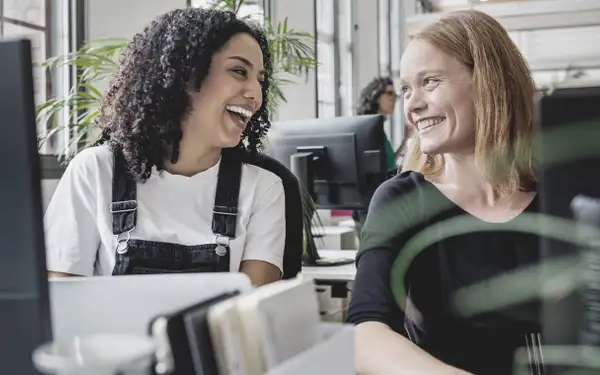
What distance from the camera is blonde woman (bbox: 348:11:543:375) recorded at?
3.51 ft

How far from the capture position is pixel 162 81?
1.48 meters

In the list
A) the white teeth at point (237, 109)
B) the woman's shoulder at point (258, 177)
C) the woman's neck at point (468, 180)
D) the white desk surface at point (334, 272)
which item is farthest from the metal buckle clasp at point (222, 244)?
the white desk surface at point (334, 272)

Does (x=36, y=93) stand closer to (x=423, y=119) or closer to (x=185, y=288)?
(x=185, y=288)

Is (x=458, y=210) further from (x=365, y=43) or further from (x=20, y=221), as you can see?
(x=365, y=43)

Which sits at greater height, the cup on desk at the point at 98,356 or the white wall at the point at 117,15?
the white wall at the point at 117,15

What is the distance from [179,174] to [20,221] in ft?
2.98

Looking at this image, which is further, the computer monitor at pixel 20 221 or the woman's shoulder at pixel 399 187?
the woman's shoulder at pixel 399 187

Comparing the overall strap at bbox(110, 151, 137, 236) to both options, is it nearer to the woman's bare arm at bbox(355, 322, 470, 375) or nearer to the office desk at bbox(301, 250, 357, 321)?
the woman's bare arm at bbox(355, 322, 470, 375)

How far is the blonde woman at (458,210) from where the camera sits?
1071 millimetres

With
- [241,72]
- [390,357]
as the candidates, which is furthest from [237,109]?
[390,357]

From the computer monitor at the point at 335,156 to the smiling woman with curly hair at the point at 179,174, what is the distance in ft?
3.14

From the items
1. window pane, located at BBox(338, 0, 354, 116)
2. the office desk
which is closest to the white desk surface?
the office desk

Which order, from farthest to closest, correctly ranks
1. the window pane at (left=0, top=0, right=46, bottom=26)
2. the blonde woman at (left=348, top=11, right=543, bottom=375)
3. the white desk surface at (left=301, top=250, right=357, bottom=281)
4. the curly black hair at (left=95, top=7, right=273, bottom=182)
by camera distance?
the window pane at (left=0, top=0, right=46, bottom=26), the white desk surface at (left=301, top=250, right=357, bottom=281), the curly black hair at (left=95, top=7, right=273, bottom=182), the blonde woman at (left=348, top=11, right=543, bottom=375)

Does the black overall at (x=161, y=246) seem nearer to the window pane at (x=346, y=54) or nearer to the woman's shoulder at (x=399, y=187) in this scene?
the woman's shoulder at (x=399, y=187)
